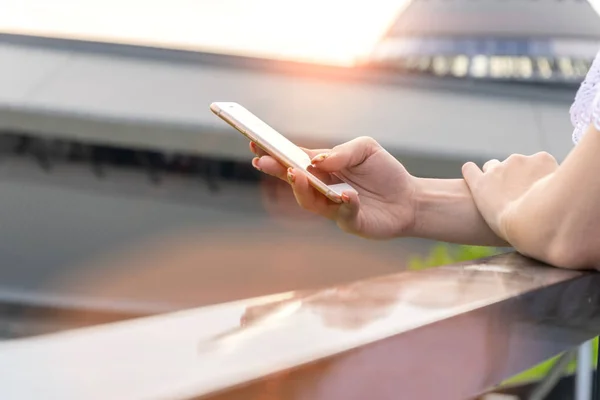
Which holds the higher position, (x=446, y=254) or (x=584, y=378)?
(x=584, y=378)

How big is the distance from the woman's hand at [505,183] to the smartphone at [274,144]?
0.13 metres

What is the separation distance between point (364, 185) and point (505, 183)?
0.15 m

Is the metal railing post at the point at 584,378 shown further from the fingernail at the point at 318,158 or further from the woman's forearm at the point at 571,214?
the fingernail at the point at 318,158

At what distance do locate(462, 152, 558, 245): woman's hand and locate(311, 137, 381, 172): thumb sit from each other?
0.12 meters

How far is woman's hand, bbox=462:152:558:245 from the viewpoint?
24.3 inches

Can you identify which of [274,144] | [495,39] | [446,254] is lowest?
[446,254]

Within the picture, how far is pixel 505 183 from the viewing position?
64 centimetres

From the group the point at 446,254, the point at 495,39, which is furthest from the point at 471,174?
the point at 495,39

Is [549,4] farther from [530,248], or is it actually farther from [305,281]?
[530,248]

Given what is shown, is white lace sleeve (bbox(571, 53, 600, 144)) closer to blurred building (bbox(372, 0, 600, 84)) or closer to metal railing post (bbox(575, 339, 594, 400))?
metal railing post (bbox(575, 339, 594, 400))

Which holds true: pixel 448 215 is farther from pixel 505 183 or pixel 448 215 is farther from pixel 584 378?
pixel 584 378

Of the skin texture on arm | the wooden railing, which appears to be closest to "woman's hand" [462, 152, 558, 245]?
the skin texture on arm

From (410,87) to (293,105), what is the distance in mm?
688

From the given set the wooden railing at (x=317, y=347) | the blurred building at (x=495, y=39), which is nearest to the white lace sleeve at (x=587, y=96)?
the wooden railing at (x=317, y=347)
